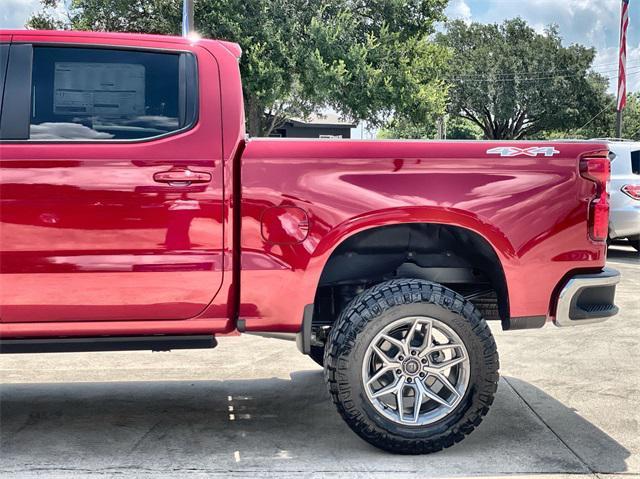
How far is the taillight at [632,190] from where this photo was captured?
38.1 feet

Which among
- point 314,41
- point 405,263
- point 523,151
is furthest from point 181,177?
point 314,41

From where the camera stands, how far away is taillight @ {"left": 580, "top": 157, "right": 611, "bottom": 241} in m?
3.98

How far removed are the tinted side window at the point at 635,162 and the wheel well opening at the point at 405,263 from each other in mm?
8123

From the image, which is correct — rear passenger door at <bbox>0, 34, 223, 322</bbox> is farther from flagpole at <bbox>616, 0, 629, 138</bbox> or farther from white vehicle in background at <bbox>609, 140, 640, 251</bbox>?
flagpole at <bbox>616, 0, 629, 138</bbox>

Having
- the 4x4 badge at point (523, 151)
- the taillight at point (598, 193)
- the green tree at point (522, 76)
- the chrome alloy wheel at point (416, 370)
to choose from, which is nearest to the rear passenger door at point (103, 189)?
the chrome alloy wheel at point (416, 370)

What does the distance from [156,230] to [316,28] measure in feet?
75.5

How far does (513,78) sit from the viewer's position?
161 ft

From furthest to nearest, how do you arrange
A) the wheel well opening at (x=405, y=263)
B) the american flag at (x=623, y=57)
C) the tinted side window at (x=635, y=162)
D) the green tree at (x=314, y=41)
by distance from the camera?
the green tree at (x=314, y=41) < the american flag at (x=623, y=57) < the tinted side window at (x=635, y=162) < the wheel well opening at (x=405, y=263)

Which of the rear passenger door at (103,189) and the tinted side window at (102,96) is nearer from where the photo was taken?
the rear passenger door at (103,189)

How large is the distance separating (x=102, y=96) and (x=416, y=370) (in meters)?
2.08

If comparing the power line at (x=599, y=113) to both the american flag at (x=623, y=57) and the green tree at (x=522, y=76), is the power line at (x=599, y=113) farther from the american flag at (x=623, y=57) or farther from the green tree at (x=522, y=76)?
the american flag at (x=623, y=57)

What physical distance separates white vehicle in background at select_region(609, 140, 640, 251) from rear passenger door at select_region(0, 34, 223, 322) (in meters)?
9.13

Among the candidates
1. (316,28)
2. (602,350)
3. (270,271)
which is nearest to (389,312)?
(270,271)

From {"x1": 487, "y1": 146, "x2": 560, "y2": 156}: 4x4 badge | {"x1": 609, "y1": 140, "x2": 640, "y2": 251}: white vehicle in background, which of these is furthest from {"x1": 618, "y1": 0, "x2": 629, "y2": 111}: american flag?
{"x1": 487, "y1": 146, "x2": 560, "y2": 156}: 4x4 badge
